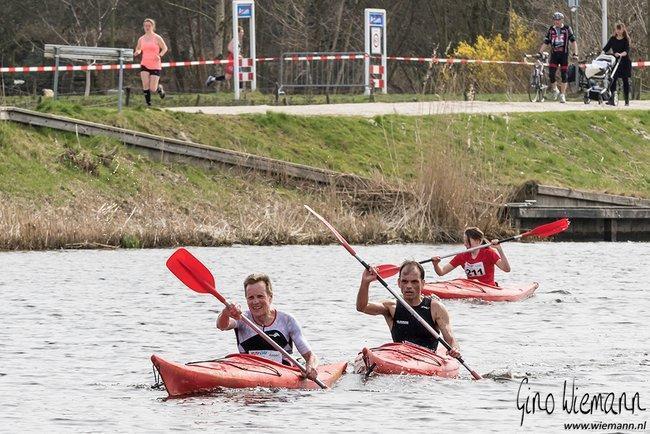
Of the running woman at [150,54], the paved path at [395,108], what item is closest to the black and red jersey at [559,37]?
the paved path at [395,108]

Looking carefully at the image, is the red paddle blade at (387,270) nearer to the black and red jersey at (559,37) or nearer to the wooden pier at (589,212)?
the wooden pier at (589,212)

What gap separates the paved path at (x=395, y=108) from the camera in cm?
3219

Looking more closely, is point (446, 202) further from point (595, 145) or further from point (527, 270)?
point (595, 145)

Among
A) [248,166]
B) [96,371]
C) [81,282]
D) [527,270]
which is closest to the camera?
[96,371]

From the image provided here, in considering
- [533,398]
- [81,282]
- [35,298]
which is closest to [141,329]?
[35,298]

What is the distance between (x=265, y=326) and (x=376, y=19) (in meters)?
24.2

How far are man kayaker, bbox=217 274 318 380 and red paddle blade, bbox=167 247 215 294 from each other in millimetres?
406

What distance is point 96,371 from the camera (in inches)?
608

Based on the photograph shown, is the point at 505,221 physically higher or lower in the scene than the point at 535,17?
lower

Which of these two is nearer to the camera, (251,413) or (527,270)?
(251,413)

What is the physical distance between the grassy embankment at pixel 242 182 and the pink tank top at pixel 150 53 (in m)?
0.83

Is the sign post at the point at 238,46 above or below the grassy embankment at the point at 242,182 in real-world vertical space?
above

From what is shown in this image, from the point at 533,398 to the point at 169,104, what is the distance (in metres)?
21.1
